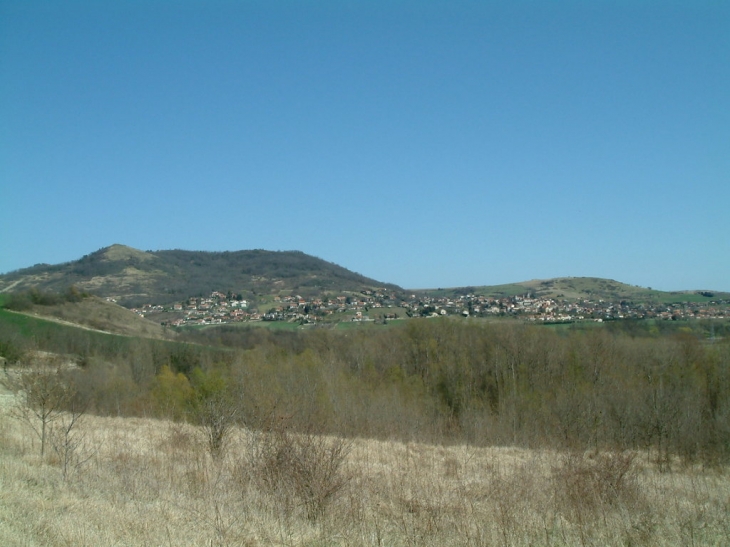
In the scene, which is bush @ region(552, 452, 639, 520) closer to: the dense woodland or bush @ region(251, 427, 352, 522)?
bush @ region(251, 427, 352, 522)

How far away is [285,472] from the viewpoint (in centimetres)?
910

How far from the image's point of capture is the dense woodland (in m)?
34.5

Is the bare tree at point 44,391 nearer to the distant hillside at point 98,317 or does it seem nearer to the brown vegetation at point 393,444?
the brown vegetation at point 393,444

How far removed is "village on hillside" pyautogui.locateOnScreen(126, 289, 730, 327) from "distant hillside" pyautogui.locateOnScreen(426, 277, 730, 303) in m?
3.30

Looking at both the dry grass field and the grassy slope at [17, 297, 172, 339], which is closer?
the dry grass field

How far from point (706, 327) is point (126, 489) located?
162 ft

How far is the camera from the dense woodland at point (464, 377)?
34.5 m

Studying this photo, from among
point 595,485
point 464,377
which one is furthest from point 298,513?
point 464,377

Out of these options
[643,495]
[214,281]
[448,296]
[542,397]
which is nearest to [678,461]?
[542,397]

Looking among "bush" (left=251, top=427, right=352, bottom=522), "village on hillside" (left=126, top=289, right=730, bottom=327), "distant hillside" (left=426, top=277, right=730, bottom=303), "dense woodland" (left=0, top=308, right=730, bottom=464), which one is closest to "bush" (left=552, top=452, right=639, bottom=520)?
"bush" (left=251, top=427, right=352, bottom=522)

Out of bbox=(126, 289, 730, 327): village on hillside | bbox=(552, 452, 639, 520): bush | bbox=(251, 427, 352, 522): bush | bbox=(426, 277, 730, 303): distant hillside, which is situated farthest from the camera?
bbox=(426, 277, 730, 303): distant hillside

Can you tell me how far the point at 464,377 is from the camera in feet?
169

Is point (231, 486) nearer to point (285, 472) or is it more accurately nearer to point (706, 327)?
point (285, 472)

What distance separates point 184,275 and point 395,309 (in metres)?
56.1
